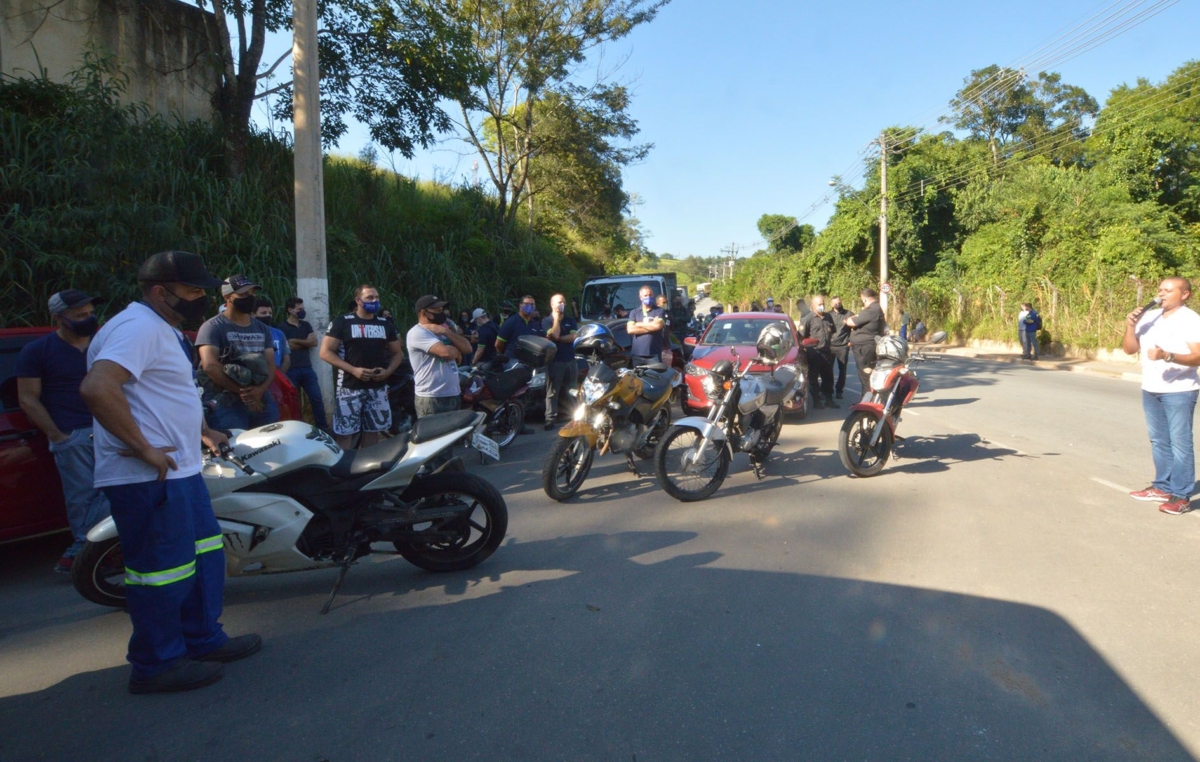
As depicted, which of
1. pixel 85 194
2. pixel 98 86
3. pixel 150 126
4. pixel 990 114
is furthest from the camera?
pixel 990 114

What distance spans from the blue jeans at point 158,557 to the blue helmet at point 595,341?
12.1 feet

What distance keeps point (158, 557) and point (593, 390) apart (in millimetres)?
3709

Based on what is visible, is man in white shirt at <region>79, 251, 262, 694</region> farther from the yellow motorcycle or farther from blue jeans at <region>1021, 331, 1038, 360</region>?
blue jeans at <region>1021, 331, 1038, 360</region>

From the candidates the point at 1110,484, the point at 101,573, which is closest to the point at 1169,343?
the point at 1110,484

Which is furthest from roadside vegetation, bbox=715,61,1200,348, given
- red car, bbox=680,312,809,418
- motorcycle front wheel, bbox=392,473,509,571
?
motorcycle front wheel, bbox=392,473,509,571

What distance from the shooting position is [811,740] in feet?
9.30

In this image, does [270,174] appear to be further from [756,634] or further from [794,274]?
[794,274]

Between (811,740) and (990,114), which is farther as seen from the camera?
(990,114)

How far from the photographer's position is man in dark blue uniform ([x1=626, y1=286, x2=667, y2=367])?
353 inches

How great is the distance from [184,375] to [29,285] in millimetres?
6869

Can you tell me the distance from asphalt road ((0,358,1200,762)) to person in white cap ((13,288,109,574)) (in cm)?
57

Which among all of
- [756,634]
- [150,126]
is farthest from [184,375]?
[150,126]

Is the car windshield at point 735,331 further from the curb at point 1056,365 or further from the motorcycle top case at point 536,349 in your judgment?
the motorcycle top case at point 536,349

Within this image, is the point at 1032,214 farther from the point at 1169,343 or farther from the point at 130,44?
the point at 130,44
